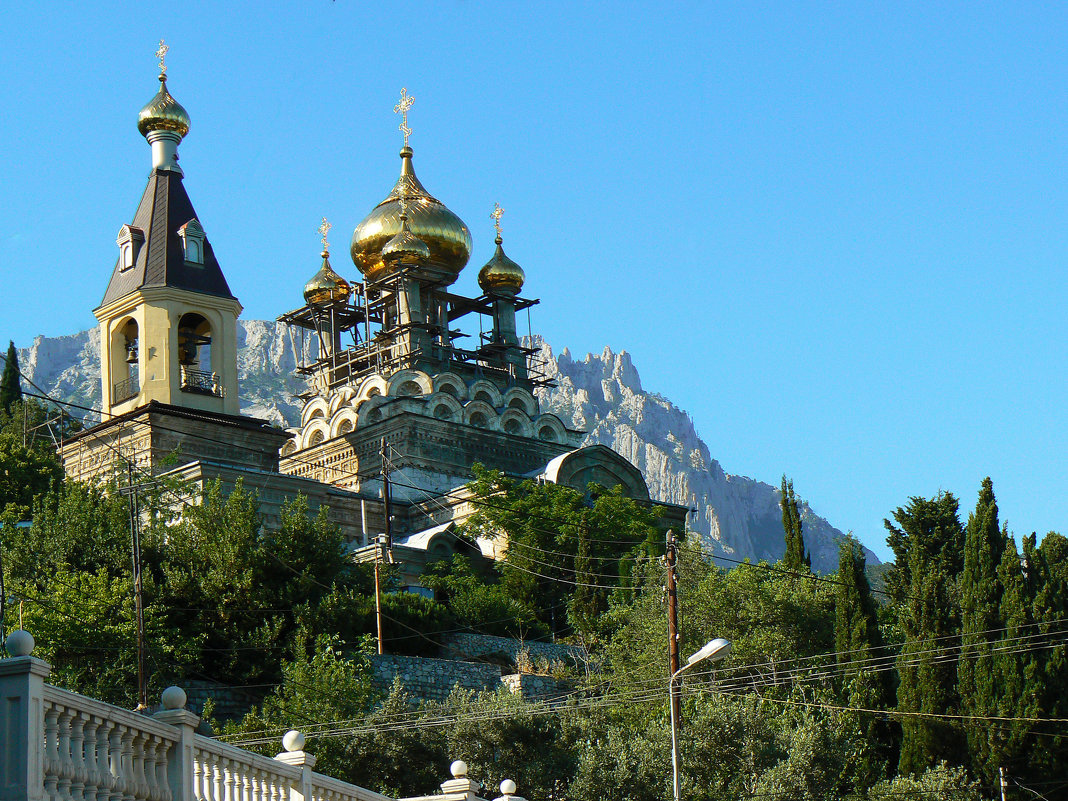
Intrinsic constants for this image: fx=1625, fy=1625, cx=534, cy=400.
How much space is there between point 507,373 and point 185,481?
61.7ft

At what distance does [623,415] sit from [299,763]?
13697 cm

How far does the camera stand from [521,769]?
23.8m

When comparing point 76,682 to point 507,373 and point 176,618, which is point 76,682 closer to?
point 176,618

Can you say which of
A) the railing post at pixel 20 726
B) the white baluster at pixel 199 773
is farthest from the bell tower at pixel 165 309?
the railing post at pixel 20 726

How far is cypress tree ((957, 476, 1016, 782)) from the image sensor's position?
85.2 feet

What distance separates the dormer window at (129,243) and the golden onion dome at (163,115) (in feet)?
9.13

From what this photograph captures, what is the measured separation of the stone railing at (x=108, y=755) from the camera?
9.41 m

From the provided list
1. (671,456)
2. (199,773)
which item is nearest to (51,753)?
(199,773)

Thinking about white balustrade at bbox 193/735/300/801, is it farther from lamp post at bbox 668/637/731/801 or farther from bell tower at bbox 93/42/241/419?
bell tower at bbox 93/42/241/419

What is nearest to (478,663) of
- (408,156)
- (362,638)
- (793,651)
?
(362,638)

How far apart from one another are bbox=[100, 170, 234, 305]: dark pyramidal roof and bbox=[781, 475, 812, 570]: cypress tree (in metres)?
14.4

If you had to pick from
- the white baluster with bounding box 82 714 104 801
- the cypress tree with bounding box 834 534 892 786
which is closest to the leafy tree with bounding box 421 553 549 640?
the cypress tree with bounding box 834 534 892 786

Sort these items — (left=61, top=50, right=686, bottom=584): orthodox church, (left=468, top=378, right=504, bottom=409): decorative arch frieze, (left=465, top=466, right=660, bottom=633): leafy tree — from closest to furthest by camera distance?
(left=465, top=466, right=660, bottom=633): leafy tree, (left=61, top=50, right=686, bottom=584): orthodox church, (left=468, top=378, right=504, bottom=409): decorative arch frieze

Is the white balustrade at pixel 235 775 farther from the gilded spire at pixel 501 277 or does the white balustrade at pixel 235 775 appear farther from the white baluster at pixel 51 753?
the gilded spire at pixel 501 277
